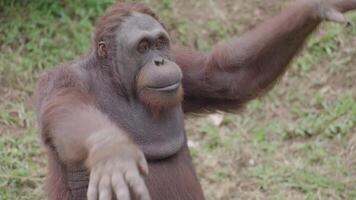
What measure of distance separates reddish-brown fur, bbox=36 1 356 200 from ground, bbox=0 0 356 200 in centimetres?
121

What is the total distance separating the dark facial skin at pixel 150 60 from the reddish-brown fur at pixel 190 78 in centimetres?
7

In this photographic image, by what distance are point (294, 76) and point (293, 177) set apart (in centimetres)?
135

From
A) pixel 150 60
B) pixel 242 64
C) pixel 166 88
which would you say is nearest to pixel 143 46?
pixel 150 60

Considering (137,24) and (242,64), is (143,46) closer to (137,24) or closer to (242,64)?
(137,24)

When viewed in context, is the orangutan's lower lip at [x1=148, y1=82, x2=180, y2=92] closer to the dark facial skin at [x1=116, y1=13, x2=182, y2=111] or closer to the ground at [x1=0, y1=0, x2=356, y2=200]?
the dark facial skin at [x1=116, y1=13, x2=182, y2=111]

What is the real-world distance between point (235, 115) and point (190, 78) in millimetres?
1915

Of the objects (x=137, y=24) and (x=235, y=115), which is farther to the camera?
(x=235, y=115)

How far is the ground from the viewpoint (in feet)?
19.5

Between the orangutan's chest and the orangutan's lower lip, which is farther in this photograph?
the orangutan's chest

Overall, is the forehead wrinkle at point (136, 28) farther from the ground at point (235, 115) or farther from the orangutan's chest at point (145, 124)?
the ground at point (235, 115)

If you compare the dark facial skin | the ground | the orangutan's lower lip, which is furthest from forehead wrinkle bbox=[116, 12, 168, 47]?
the ground

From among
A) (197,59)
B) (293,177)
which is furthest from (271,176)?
(197,59)

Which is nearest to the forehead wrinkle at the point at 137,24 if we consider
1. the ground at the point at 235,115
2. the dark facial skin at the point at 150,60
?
the dark facial skin at the point at 150,60

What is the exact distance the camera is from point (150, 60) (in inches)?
167
